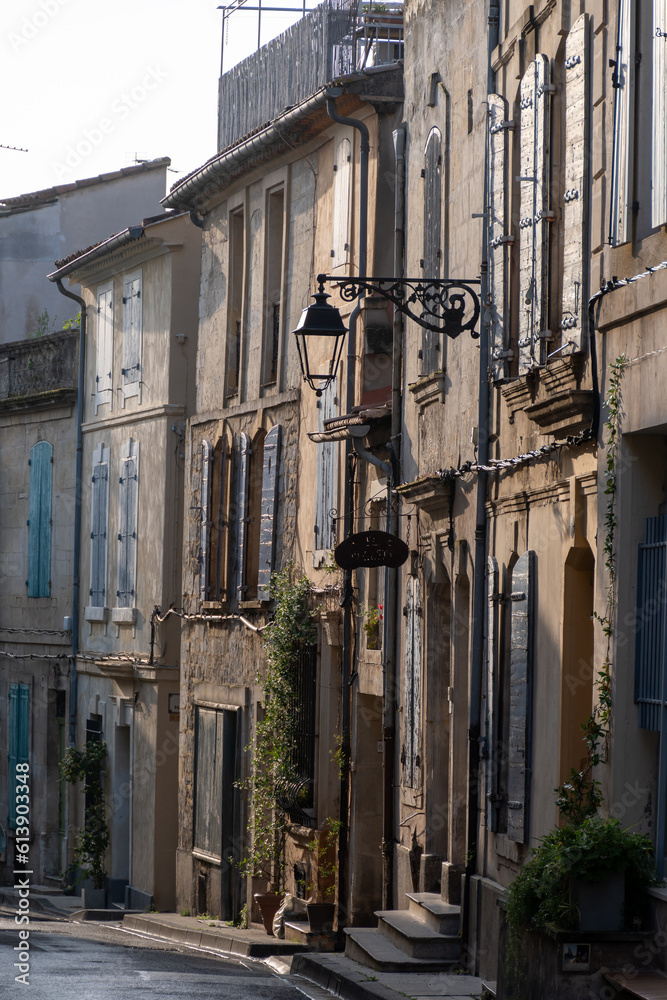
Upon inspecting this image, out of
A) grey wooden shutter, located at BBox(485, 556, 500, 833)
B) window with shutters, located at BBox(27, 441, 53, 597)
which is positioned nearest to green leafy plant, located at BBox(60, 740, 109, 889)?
window with shutters, located at BBox(27, 441, 53, 597)

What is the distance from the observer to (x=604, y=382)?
28.6ft

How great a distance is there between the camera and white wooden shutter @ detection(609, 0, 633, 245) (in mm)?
8234

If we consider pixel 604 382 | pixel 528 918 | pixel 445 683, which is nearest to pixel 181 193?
pixel 445 683

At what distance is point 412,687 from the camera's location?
13117mm

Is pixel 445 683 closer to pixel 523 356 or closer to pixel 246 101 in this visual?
pixel 523 356

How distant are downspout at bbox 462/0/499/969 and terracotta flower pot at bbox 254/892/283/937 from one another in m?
5.65

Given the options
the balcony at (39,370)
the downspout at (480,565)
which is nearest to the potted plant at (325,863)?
the downspout at (480,565)

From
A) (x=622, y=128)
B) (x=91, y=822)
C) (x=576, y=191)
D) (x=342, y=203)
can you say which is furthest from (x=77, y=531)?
(x=622, y=128)

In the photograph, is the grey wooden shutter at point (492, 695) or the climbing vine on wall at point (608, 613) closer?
the climbing vine on wall at point (608, 613)

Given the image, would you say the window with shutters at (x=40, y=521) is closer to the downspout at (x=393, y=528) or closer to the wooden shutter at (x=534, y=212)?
the downspout at (x=393, y=528)

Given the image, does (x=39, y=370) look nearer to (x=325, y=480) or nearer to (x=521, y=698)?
(x=325, y=480)

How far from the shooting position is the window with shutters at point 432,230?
12867mm

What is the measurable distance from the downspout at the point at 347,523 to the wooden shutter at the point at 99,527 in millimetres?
8144

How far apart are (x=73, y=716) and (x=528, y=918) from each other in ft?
55.5
